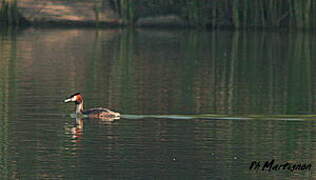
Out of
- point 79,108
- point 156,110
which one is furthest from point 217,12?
point 79,108

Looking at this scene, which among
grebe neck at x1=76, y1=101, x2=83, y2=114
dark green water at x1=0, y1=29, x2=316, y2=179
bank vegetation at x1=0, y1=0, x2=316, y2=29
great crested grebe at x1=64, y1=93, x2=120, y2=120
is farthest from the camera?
bank vegetation at x1=0, y1=0, x2=316, y2=29

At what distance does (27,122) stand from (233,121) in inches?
148

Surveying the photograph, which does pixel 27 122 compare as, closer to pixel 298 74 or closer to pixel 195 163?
pixel 195 163

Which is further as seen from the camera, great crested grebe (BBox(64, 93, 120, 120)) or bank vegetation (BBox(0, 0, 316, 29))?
bank vegetation (BBox(0, 0, 316, 29))

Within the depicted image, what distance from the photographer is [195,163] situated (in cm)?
1598

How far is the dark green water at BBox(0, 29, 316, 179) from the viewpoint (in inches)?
625

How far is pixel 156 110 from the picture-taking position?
2166 centimetres

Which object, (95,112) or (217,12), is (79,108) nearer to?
(95,112)

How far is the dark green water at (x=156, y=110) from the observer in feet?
52.1

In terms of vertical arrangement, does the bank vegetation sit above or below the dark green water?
above

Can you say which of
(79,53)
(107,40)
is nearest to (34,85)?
(79,53)

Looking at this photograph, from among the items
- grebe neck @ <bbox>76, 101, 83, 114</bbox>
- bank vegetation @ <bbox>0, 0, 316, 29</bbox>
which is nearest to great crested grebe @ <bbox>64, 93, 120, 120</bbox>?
grebe neck @ <bbox>76, 101, 83, 114</bbox>

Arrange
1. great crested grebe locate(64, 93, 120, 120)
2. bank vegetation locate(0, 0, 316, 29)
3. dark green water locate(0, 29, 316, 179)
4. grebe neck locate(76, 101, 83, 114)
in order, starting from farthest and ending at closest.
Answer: bank vegetation locate(0, 0, 316, 29), grebe neck locate(76, 101, 83, 114), great crested grebe locate(64, 93, 120, 120), dark green water locate(0, 29, 316, 179)

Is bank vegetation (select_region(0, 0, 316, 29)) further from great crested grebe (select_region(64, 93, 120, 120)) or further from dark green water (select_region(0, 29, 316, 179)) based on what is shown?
great crested grebe (select_region(64, 93, 120, 120))
